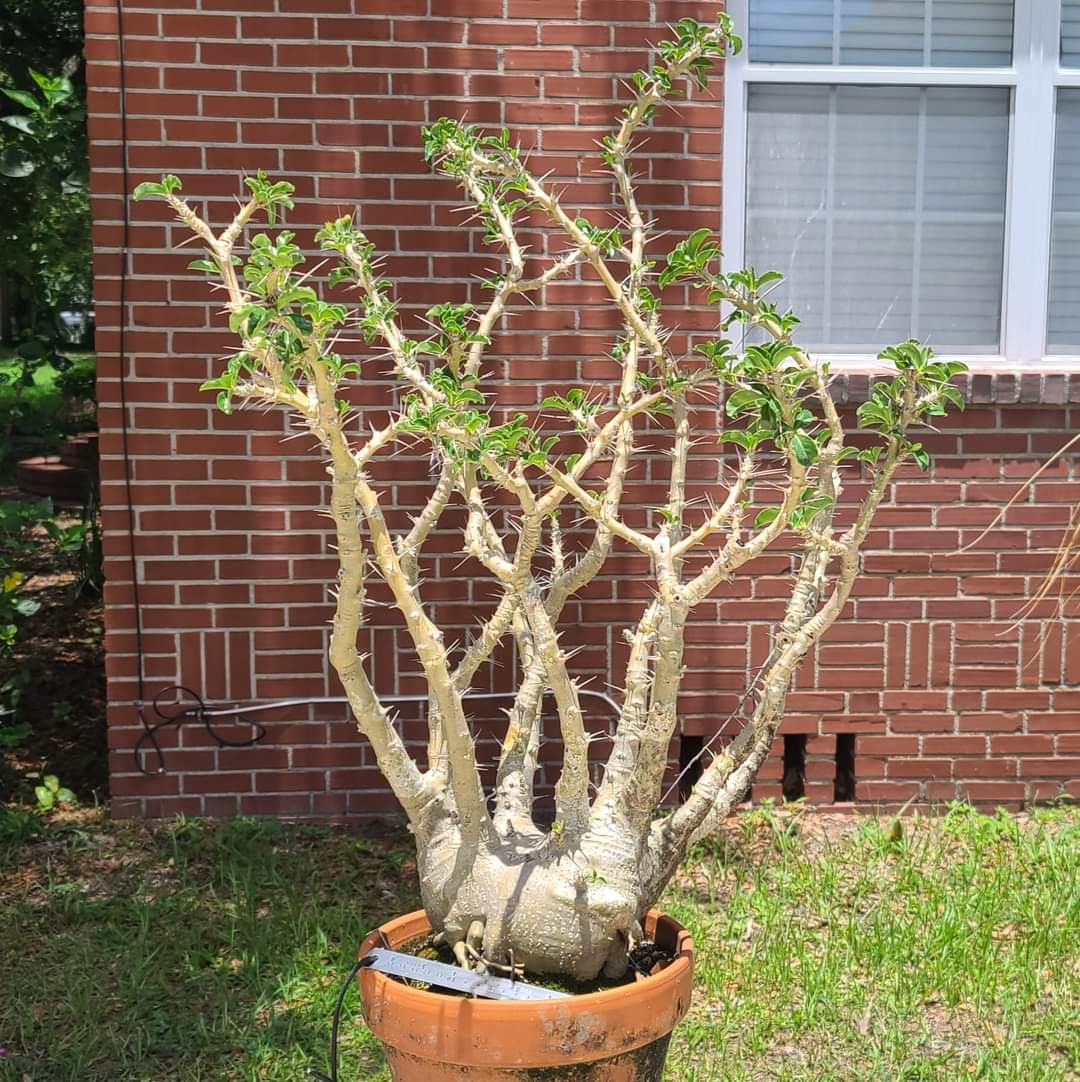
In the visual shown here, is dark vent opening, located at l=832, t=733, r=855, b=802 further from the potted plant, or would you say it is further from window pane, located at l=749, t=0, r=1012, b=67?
window pane, located at l=749, t=0, r=1012, b=67

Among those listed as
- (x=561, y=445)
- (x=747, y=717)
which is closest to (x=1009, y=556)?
(x=747, y=717)

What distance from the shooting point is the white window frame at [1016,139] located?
4176 millimetres

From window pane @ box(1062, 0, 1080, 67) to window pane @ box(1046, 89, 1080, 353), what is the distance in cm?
A: 10

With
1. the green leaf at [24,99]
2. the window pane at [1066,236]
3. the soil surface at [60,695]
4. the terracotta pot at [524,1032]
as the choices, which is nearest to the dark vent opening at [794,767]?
the window pane at [1066,236]

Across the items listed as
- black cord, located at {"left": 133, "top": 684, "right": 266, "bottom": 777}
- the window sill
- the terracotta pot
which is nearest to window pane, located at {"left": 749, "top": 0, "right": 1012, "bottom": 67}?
the window sill

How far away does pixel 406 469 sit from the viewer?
4.09 m

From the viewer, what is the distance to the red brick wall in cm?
396

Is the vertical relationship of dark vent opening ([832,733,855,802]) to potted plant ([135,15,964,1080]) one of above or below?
below

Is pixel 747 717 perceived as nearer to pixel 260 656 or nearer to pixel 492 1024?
pixel 260 656

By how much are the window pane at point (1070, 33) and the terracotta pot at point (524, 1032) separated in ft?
10.6

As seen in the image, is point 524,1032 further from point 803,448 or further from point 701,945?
point 701,945

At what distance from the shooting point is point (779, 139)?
167 inches

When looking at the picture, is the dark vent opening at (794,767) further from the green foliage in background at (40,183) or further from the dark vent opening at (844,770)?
the green foliage in background at (40,183)

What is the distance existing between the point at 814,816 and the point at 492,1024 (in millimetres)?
2197
